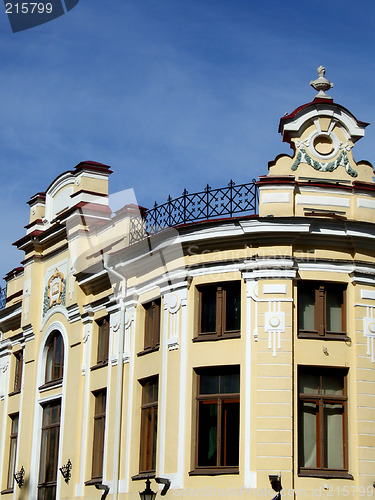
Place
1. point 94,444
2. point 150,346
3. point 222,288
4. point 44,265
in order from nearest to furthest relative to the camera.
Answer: point 222,288
point 150,346
point 94,444
point 44,265

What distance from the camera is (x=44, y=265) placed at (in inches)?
1378

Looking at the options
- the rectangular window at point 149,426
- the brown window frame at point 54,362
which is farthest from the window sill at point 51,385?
the rectangular window at point 149,426

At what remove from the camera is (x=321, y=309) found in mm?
25375

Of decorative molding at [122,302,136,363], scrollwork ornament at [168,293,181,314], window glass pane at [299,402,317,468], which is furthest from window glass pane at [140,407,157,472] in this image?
window glass pane at [299,402,317,468]

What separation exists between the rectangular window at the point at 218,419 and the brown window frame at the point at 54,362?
8.25 m

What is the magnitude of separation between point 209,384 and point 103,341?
19.5 ft

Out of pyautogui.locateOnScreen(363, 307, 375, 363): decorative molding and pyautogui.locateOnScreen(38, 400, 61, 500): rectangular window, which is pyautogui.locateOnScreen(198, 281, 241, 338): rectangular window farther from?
pyautogui.locateOnScreen(38, 400, 61, 500): rectangular window

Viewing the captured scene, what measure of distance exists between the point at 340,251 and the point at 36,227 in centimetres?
1389

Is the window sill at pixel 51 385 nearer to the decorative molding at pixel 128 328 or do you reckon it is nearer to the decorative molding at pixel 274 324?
the decorative molding at pixel 128 328

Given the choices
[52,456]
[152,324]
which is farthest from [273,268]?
[52,456]

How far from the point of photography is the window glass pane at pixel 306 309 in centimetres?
2534

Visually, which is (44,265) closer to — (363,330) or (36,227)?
(36,227)

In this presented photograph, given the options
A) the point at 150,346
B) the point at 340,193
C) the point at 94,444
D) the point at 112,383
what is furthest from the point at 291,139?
the point at 94,444

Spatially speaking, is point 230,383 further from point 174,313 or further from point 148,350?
point 148,350
